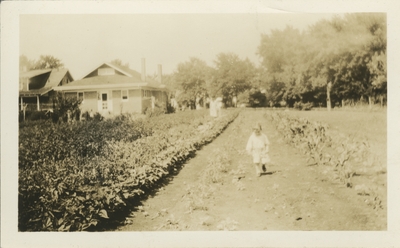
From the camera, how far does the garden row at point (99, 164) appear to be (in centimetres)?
365

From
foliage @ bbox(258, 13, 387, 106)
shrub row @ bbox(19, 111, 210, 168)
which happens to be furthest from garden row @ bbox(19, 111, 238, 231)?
foliage @ bbox(258, 13, 387, 106)

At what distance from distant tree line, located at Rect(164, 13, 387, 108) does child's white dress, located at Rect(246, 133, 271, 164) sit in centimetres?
57

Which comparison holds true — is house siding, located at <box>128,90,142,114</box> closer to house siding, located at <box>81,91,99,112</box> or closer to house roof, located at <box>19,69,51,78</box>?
house siding, located at <box>81,91,99,112</box>

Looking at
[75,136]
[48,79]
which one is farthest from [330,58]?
[48,79]

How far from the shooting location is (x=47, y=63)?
422 cm

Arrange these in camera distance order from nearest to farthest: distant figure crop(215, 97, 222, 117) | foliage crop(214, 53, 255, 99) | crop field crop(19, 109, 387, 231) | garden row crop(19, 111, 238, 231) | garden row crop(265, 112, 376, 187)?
garden row crop(19, 111, 238, 231) → crop field crop(19, 109, 387, 231) → garden row crop(265, 112, 376, 187) → foliage crop(214, 53, 255, 99) → distant figure crop(215, 97, 222, 117)

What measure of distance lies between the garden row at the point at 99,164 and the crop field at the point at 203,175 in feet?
0.05

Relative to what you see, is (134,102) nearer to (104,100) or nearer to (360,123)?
(104,100)

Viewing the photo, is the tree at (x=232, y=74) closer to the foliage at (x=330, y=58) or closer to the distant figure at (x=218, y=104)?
the distant figure at (x=218, y=104)

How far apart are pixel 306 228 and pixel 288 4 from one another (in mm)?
2885

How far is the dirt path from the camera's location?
3.80 m

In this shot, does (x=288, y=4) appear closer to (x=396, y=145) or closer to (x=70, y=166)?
(x=396, y=145)

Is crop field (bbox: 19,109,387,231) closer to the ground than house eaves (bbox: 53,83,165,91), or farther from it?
closer to the ground

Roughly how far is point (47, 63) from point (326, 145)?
3.98 m
